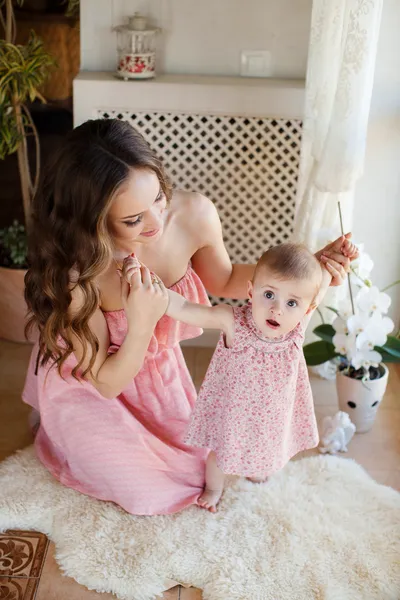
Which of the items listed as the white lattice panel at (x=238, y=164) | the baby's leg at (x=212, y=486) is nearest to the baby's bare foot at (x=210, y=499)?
the baby's leg at (x=212, y=486)

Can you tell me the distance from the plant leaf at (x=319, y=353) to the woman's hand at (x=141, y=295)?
3.02ft

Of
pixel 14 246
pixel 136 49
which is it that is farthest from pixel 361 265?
pixel 14 246

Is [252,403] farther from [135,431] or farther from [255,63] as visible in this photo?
[255,63]

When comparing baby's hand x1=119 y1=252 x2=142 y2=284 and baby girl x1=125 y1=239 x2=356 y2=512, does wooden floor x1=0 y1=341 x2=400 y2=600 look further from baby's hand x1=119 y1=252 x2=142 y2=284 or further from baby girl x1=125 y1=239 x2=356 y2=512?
baby's hand x1=119 y1=252 x2=142 y2=284

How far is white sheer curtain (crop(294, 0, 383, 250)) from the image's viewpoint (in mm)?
2312

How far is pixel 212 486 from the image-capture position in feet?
7.34

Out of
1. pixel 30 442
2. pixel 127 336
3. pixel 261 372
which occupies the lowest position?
pixel 30 442

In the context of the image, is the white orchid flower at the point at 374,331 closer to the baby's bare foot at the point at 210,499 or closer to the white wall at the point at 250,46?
the white wall at the point at 250,46

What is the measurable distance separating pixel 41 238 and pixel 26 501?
2.50 ft

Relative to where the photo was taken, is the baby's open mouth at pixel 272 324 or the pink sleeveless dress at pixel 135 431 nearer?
the baby's open mouth at pixel 272 324

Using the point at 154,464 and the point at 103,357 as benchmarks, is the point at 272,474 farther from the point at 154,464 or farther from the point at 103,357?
the point at 103,357

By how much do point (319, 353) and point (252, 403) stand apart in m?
0.68

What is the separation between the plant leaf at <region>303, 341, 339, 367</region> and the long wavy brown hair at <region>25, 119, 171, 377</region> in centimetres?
91

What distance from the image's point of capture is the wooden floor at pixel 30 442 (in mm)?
1979
